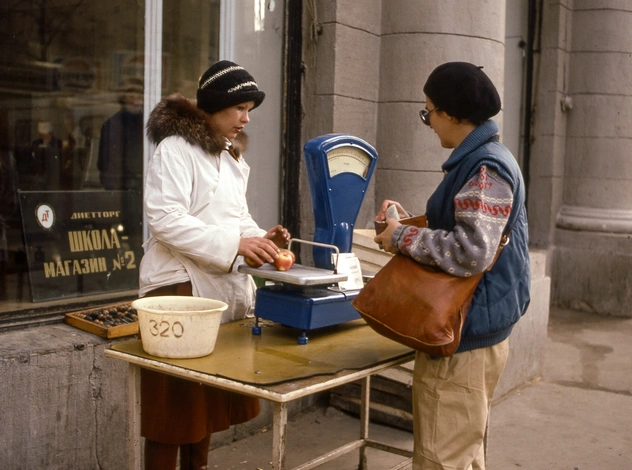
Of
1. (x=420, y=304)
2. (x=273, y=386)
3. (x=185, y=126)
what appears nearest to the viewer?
(x=273, y=386)

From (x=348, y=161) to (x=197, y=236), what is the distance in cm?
71

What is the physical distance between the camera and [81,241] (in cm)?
462

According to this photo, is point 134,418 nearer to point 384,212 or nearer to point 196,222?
point 196,222

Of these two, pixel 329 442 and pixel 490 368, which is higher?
pixel 490 368

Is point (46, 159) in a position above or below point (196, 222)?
above

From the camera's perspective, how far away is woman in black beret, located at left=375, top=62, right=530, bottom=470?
2.79m

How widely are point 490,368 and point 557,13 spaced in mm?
6485

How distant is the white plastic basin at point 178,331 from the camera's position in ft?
9.11

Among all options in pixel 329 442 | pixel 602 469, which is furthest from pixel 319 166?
pixel 602 469

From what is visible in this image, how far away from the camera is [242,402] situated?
3.44 meters

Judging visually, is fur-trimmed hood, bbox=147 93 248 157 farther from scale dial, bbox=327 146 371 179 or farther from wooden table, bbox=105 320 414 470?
wooden table, bbox=105 320 414 470

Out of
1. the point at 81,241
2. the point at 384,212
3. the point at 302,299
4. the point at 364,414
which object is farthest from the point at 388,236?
the point at 81,241

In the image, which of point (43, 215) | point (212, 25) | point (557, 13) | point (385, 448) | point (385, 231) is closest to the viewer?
point (385, 231)

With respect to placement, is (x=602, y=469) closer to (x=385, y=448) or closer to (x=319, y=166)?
(x=385, y=448)
